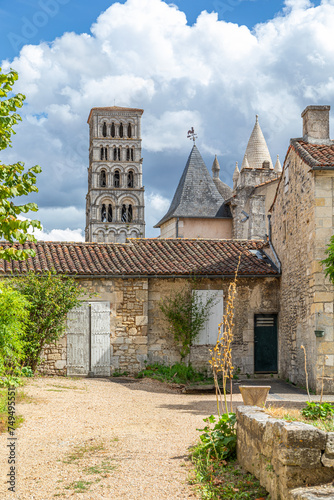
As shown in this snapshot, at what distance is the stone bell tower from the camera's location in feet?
199

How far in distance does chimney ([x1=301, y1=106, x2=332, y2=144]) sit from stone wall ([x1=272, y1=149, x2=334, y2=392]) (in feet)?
2.64

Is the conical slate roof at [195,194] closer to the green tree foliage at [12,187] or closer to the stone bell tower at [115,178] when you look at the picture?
the green tree foliage at [12,187]

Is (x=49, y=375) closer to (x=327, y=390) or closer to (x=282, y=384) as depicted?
(x=282, y=384)

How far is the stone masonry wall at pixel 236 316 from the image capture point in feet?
52.1

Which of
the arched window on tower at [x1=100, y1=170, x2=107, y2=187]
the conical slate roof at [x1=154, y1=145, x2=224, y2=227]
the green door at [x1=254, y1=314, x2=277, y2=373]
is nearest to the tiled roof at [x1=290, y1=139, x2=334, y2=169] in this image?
the green door at [x1=254, y1=314, x2=277, y2=373]

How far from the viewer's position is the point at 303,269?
45.4ft

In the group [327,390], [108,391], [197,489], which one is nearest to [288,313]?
[327,390]

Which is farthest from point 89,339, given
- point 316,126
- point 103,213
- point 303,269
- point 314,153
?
point 103,213

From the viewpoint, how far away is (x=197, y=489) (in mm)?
5473

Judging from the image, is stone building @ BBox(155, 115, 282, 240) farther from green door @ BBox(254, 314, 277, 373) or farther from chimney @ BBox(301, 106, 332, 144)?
green door @ BBox(254, 314, 277, 373)

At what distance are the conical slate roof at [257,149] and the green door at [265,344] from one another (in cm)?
1885

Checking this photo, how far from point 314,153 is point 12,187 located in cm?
901

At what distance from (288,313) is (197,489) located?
33.8 ft

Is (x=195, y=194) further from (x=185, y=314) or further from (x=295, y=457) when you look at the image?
(x=295, y=457)
